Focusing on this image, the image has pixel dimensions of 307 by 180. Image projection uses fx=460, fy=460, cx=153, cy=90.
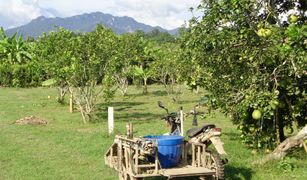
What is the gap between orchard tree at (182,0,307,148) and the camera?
7816mm

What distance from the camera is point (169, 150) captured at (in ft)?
25.1

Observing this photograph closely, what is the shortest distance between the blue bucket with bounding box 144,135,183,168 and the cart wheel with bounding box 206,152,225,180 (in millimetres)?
541

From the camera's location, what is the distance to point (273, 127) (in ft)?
35.8

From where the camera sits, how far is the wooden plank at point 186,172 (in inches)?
288

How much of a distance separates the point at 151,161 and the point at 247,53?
2.90m

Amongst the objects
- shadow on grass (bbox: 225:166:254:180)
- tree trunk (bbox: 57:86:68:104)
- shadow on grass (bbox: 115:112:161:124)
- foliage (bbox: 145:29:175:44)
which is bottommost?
shadow on grass (bbox: 225:166:254:180)

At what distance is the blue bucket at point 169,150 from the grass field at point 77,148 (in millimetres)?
1591

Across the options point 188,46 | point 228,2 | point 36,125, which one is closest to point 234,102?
point 188,46

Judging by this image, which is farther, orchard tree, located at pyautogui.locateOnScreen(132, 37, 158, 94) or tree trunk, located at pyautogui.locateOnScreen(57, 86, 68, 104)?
orchard tree, located at pyautogui.locateOnScreen(132, 37, 158, 94)

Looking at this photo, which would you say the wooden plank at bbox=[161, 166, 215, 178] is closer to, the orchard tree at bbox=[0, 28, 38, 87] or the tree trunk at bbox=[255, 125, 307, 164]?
the tree trunk at bbox=[255, 125, 307, 164]

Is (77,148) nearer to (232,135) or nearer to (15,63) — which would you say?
(232,135)

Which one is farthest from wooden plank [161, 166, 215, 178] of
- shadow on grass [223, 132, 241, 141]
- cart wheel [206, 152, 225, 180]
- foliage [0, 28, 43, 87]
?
foliage [0, 28, 43, 87]

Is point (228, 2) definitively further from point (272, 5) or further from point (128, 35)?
point (128, 35)

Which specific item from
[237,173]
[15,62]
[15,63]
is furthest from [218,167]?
[15,62]
